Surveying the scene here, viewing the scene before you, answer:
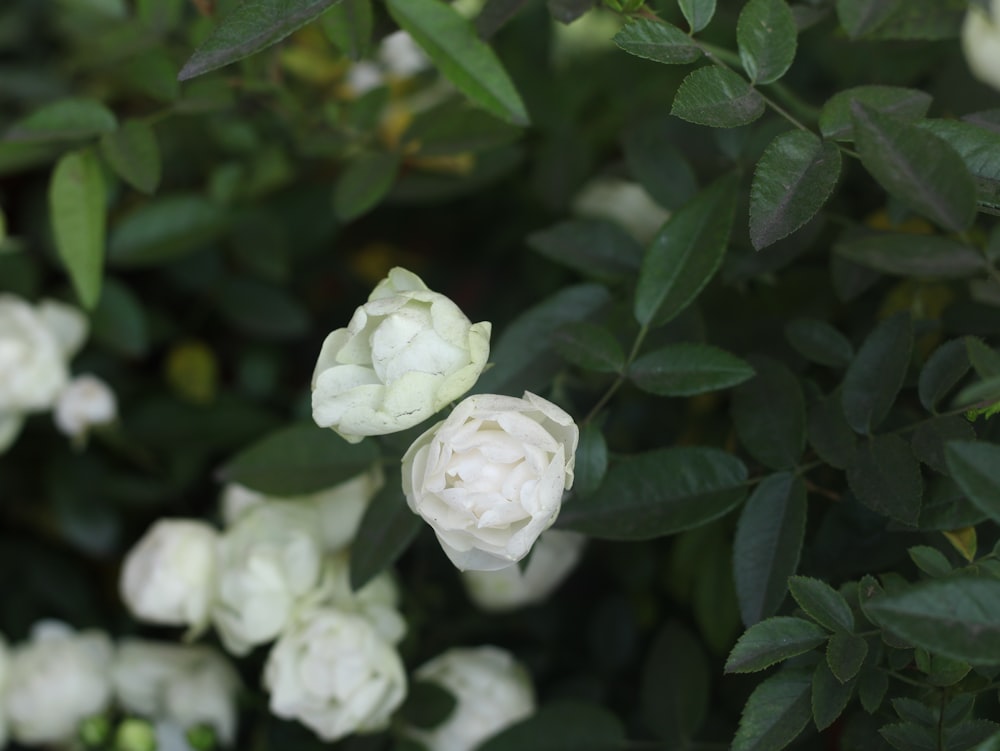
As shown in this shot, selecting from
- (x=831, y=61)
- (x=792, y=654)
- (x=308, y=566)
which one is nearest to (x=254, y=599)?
(x=308, y=566)

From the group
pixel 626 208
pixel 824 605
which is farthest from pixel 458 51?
pixel 824 605

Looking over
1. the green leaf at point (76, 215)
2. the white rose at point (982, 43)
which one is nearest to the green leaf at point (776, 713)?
the white rose at point (982, 43)

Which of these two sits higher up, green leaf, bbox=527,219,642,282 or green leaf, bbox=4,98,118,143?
green leaf, bbox=4,98,118,143

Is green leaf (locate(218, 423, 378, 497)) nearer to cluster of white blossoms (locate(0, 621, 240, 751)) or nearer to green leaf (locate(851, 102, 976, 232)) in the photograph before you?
cluster of white blossoms (locate(0, 621, 240, 751))

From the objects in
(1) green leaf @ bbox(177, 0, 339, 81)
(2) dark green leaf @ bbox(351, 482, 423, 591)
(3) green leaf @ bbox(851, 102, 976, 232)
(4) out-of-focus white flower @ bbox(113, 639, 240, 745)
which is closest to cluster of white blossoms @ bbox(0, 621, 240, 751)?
(4) out-of-focus white flower @ bbox(113, 639, 240, 745)

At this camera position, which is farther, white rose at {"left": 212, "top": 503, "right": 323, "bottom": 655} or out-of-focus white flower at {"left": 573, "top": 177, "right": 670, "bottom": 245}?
out-of-focus white flower at {"left": 573, "top": 177, "right": 670, "bottom": 245}

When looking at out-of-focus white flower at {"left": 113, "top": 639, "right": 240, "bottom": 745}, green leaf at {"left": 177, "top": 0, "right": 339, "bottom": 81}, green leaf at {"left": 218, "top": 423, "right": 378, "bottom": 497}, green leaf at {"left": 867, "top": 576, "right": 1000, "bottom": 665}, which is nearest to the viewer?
green leaf at {"left": 867, "top": 576, "right": 1000, "bottom": 665}
